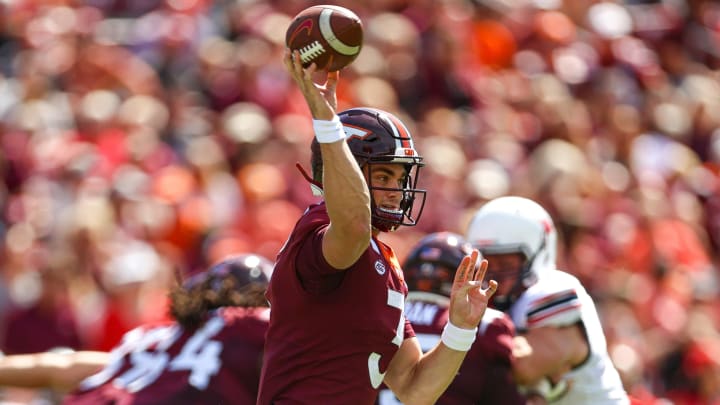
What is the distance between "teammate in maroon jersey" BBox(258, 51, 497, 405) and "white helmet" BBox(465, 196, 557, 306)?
1838mm

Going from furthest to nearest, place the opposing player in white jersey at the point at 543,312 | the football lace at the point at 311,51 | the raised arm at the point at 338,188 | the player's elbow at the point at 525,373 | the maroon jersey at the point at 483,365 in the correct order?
the opposing player in white jersey at the point at 543,312 → the player's elbow at the point at 525,373 → the maroon jersey at the point at 483,365 → the football lace at the point at 311,51 → the raised arm at the point at 338,188

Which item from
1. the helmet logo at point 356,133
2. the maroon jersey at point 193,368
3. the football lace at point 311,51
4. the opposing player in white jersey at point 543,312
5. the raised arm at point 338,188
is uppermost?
the football lace at point 311,51

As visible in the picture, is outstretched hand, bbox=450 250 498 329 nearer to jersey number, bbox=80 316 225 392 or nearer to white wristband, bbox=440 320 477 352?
white wristband, bbox=440 320 477 352

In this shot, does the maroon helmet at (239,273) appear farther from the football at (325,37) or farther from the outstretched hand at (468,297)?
the football at (325,37)

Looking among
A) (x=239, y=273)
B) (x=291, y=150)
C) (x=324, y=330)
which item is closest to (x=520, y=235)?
(x=239, y=273)

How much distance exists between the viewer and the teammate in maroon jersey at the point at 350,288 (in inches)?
140

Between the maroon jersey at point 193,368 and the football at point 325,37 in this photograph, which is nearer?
the football at point 325,37

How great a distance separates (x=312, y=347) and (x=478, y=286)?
0.61 m

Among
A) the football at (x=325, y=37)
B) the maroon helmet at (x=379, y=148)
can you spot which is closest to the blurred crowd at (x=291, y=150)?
the maroon helmet at (x=379, y=148)

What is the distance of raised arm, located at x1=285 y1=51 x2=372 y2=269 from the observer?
139 inches

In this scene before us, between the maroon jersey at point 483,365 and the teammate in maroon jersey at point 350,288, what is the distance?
3.26 ft

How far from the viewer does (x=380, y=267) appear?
12.8 feet

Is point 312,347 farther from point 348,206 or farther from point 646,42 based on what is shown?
point 646,42

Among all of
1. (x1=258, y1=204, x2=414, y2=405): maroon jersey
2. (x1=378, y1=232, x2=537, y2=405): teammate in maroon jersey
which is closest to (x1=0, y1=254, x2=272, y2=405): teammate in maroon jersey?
(x1=378, y1=232, x2=537, y2=405): teammate in maroon jersey
